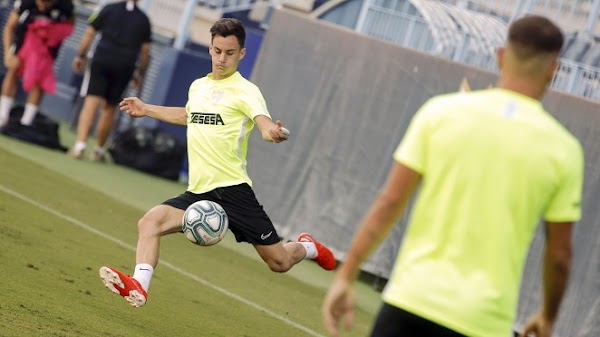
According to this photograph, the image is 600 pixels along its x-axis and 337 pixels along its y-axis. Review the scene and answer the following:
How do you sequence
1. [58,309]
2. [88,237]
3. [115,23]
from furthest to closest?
1. [115,23]
2. [88,237]
3. [58,309]

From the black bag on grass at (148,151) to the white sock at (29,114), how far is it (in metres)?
1.23

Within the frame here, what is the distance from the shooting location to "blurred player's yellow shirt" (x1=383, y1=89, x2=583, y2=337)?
14.7 ft

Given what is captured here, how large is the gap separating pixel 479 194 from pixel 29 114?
14.0 metres

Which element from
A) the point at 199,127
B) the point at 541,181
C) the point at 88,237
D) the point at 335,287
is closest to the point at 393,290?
the point at 335,287

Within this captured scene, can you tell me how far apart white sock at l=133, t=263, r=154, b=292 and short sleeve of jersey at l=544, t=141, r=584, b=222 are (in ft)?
13.5

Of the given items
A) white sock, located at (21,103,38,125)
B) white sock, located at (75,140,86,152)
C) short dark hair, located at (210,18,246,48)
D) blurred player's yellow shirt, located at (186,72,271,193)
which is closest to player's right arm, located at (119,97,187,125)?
blurred player's yellow shirt, located at (186,72,271,193)

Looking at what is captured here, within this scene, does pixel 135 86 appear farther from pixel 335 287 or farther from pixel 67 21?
pixel 335 287

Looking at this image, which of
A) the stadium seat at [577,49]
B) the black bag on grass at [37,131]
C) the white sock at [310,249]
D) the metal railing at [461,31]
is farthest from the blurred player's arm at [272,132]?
the black bag on grass at [37,131]

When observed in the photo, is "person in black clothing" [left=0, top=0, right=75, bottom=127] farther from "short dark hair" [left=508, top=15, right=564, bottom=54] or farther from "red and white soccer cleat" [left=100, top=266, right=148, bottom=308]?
"short dark hair" [left=508, top=15, right=564, bottom=54]

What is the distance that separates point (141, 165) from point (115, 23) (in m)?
2.12

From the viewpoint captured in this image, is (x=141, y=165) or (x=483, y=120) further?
(x=141, y=165)

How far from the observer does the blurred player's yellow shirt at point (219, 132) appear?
9078 millimetres

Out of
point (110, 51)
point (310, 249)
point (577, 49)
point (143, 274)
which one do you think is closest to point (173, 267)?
point (310, 249)

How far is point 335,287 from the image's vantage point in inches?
180
